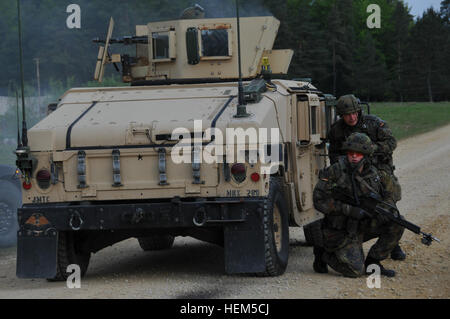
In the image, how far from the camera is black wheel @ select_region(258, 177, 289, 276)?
8047mm

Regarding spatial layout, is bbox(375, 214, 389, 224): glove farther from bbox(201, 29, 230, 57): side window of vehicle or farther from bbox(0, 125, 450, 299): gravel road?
bbox(201, 29, 230, 57): side window of vehicle

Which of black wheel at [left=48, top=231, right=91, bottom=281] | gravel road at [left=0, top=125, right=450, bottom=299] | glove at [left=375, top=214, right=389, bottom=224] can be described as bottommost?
gravel road at [left=0, top=125, right=450, bottom=299]

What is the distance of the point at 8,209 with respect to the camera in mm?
11492

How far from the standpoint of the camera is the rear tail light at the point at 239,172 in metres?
7.99

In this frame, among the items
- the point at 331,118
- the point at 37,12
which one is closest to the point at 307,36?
the point at 37,12

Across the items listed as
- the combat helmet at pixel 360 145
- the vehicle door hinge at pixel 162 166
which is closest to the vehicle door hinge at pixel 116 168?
A: the vehicle door hinge at pixel 162 166

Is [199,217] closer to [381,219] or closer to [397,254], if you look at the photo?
[381,219]

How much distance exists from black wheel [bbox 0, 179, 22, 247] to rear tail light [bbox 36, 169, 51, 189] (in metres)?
3.29

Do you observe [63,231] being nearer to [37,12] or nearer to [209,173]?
[209,173]

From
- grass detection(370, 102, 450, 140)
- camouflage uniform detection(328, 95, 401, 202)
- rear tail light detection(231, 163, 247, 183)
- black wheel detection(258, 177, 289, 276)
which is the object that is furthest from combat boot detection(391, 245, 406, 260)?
grass detection(370, 102, 450, 140)

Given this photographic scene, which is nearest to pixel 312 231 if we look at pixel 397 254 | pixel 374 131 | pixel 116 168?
pixel 397 254

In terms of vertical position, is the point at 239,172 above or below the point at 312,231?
above

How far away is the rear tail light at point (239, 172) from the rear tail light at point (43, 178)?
1768mm

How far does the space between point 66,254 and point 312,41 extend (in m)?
35.0
